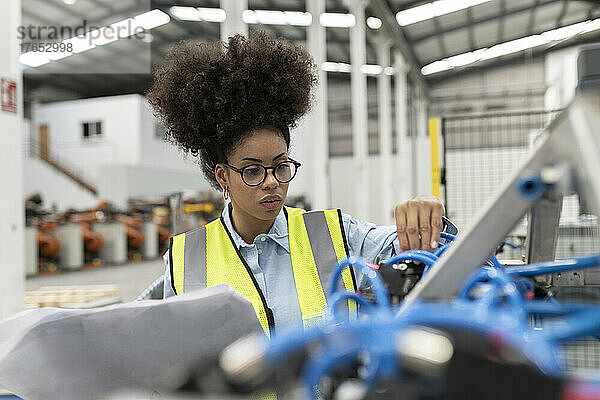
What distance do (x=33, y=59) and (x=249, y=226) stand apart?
6.86ft

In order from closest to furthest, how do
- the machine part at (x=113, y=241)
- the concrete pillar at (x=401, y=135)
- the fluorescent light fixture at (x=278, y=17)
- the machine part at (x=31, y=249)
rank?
1. the fluorescent light fixture at (x=278, y=17)
2. the machine part at (x=31, y=249)
3. the machine part at (x=113, y=241)
4. the concrete pillar at (x=401, y=135)

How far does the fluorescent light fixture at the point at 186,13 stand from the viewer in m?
5.96

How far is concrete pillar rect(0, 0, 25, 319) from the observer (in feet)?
7.79

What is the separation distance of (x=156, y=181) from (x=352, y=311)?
1502 cm

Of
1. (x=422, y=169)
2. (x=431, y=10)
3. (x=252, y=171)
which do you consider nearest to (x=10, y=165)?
(x=252, y=171)

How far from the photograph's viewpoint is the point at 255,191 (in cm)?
137

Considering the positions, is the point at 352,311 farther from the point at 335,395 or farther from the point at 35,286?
the point at 35,286

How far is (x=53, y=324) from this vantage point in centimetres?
70

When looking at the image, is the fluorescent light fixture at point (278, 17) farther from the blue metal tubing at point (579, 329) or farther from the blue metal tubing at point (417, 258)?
the blue metal tubing at point (579, 329)

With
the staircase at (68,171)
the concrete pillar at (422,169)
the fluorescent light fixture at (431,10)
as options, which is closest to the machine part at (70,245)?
the concrete pillar at (422,169)

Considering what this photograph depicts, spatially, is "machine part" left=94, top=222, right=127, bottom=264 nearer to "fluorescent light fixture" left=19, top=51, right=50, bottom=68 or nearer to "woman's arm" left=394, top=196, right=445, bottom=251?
"fluorescent light fixture" left=19, top=51, right=50, bottom=68

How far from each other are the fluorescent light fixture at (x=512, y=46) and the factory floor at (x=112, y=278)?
7.72 meters

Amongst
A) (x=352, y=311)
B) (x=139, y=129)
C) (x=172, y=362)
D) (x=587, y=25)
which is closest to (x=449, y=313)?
(x=172, y=362)

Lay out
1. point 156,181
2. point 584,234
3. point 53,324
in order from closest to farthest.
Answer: point 53,324 < point 584,234 < point 156,181
